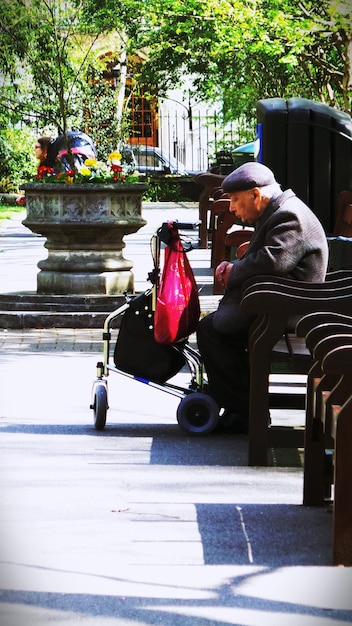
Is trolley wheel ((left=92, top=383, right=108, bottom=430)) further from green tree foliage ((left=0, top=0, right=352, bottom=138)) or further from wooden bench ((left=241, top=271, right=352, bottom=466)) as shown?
green tree foliage ((left=0, top=0, right=352, bottom=138))

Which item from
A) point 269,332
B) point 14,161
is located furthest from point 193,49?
point 269,332

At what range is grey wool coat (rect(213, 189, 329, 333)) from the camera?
7.43 m

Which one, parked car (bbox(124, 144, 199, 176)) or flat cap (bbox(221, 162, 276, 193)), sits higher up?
flat cap (bbox(221, 162, 276, 193))

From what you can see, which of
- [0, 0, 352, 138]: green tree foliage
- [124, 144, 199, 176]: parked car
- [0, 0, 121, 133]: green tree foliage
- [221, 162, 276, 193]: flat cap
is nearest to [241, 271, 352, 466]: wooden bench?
[221, 162, 276, 193]: flat cap

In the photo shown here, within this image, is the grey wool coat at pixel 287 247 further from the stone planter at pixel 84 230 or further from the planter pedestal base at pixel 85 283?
the planter pedestal base at pixel 85 283

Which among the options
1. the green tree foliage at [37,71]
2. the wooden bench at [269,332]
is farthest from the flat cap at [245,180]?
the green tree foliage at [37,71]

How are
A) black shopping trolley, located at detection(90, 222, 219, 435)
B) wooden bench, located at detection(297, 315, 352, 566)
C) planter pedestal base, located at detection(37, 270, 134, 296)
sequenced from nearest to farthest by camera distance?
wooden bench, located at detection(297, 315, 352, 566) → black shopping trolley, located at detection(90, 222, 219, 435) → planter pedestal base, located at detection(37, 270, 134, 296)

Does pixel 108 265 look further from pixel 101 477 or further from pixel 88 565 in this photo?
pixel 88 565

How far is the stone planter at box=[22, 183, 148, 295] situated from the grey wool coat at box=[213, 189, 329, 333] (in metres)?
5.56

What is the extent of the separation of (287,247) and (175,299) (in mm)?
727

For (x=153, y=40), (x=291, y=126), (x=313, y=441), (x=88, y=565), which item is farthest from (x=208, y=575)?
(x=153, y=40)

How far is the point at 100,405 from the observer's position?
7.76 m

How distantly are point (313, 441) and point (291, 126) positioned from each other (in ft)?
22.4

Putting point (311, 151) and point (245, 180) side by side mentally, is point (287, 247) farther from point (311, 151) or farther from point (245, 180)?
point (311, 151)
